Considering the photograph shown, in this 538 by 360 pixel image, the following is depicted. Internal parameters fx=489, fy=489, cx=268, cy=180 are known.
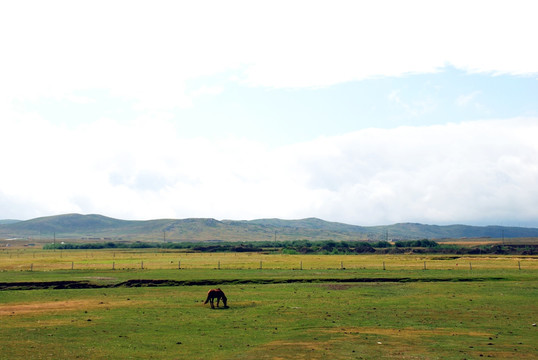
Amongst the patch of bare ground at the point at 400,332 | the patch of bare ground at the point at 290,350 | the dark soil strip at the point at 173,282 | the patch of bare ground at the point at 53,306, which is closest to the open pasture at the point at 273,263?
the dark soil strip at the point at 173,282

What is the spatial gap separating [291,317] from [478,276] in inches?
1468

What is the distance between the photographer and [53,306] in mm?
40406

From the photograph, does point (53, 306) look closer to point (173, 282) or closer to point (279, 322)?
point (173, 282)

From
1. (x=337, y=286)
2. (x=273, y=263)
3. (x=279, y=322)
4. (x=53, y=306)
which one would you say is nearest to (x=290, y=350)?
(x=279, y=322)

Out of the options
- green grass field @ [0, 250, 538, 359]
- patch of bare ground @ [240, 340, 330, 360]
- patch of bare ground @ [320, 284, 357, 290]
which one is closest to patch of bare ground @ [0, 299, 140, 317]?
green grass field @ [0, 250, 538, 359]

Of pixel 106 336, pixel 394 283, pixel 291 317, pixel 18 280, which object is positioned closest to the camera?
pixel 106 336

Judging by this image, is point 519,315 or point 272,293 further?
point 272,293

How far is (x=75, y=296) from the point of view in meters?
46.9

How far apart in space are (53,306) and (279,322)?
19.9 metres

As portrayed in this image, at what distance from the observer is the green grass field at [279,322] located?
25062 mm

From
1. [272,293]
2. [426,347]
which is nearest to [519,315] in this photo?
[426,347]

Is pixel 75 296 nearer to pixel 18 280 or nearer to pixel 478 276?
pixel 18 280

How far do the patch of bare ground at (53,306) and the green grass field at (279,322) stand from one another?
8cm

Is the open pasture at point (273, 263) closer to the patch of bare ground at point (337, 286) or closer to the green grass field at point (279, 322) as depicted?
the patch of bare ground at point (337, 286)
